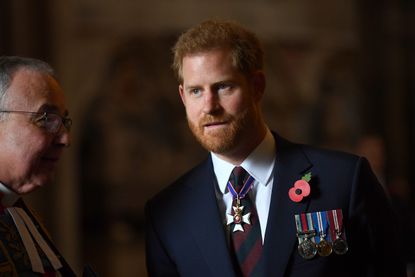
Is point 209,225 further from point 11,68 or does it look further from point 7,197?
point 11,68

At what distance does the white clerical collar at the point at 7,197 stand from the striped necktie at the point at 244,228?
2.78 ft

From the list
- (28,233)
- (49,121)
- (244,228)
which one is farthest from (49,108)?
(244,228)

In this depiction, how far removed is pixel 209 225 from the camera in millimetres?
2836

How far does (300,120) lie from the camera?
9.52 m

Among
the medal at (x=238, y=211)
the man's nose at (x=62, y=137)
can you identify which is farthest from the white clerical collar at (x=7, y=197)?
the medal at (x=238, y=211)

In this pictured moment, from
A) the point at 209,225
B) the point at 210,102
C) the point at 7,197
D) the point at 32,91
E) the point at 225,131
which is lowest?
the point at 209,225

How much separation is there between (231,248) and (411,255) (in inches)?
125

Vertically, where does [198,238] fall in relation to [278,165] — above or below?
below

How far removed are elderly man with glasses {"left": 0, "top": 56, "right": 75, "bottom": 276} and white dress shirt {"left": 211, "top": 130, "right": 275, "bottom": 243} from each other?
67 cm

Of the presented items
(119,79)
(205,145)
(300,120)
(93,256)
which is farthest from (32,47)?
(205,145)

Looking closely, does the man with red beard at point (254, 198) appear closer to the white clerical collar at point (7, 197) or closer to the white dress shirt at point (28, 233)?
the white dress shirt at point (28, 233)

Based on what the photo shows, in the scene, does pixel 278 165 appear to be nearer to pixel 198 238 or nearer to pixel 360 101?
pixel 198 238

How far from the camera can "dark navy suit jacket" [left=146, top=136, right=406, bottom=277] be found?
2.74 metres

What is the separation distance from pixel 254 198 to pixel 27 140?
0.93 meters
